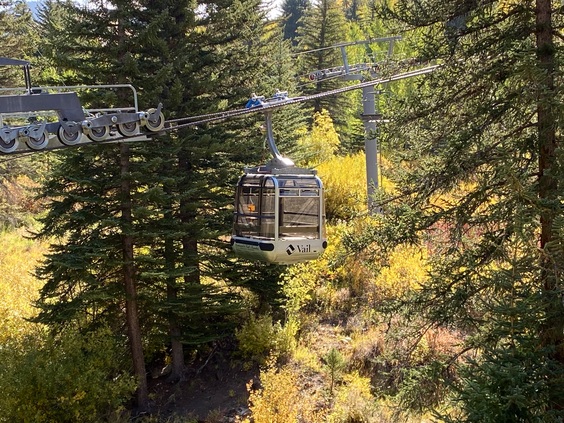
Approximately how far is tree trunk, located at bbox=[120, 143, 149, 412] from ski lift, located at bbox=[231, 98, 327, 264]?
4.66m

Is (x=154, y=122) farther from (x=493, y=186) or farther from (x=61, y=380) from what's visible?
(x=61, y=380)

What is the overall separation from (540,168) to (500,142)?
0.70 meters

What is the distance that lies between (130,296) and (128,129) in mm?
7056

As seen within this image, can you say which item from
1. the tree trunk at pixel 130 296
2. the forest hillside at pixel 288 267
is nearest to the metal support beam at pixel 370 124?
the forest hillside at pixel 288 267

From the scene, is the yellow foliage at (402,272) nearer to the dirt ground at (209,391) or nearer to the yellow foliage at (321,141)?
the dirt ground at (209,391)

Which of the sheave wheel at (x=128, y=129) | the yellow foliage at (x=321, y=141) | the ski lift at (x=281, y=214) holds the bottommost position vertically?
the ski lift at (x=281, y=214)

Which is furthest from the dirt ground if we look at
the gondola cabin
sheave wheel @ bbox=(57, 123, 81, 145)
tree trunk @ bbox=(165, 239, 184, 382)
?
sheave wheel @ bbox=(57, 123, 81, 145)

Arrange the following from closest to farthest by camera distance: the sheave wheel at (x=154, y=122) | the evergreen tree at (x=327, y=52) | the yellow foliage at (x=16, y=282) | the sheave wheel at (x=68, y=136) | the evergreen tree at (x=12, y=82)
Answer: the sheave wheel at (x=68, y=136) → the sheave wheel at (x=154, y=122) → the yellow foliage at (x=16, y=282) → the evergreen tree at (x=12, y=82) → the evergreen tree at (x=327, y=52)

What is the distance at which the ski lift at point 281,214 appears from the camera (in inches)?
360

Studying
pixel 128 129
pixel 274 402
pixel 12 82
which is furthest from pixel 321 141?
pixel 128 129

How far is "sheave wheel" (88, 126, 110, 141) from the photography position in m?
7.27

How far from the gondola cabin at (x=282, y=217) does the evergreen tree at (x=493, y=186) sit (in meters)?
1.31

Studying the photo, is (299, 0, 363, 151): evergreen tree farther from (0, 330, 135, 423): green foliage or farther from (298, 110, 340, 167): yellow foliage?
(0, 330, 135, 423): green foliage

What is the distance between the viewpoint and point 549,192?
7.06 m
